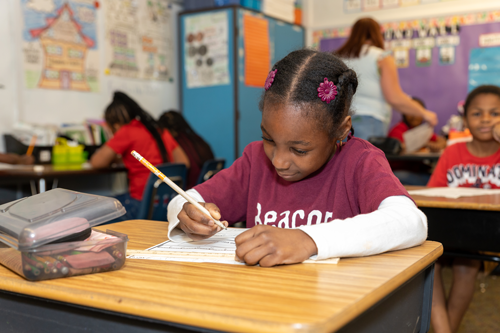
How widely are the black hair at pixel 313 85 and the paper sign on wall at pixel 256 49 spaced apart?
3.56m

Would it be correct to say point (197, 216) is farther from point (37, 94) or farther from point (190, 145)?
point (37, 94)

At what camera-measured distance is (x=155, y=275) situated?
711mm

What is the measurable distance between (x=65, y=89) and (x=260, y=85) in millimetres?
1843

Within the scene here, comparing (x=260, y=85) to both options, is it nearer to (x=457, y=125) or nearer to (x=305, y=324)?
(x=457, y=125)

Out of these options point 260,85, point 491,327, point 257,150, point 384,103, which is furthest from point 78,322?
point 260,85

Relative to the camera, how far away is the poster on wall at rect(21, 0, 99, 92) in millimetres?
3520

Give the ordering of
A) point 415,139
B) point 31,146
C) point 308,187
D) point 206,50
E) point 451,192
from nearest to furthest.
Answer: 1. point 308,187
2. point 451,192
3. point 31,146
4. point 415,139
5. point 206,50

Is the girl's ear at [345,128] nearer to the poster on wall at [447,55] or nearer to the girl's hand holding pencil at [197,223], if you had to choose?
the girl's hand holding pencil at [197,223]

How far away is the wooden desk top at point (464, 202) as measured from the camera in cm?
142

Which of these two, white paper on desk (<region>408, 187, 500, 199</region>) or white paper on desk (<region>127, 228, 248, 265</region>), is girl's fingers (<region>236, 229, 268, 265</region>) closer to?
white paper on desk (<region>127, 228, 248, 265</region>)

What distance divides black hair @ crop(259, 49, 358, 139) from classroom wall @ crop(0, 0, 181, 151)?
288 cm

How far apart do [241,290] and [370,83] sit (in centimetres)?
249

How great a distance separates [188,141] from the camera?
3338 millimetres

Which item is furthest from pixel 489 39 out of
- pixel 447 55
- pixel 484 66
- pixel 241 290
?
pixel 241 290
